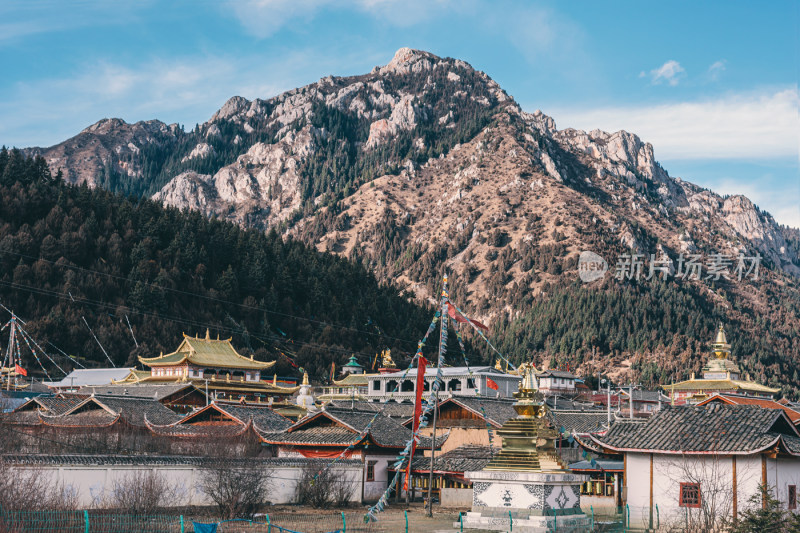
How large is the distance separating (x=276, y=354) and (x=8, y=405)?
65.5 metres

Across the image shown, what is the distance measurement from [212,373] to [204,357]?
2.06 metres

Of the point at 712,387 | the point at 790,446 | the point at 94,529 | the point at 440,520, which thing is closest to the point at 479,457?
the point at 440,520

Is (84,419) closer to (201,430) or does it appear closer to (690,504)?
(201,430)

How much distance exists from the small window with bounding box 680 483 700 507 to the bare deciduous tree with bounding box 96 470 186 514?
21898mm

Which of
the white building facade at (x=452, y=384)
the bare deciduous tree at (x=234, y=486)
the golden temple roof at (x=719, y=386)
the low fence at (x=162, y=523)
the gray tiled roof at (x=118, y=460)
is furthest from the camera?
the golden temple roof at (x=719, y=386)

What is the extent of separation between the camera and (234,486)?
40.7 meters

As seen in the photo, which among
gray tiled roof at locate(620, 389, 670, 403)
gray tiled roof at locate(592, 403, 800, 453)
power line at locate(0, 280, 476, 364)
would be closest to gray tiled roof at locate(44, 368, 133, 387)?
power line at locate(0, 280, 476, 364)

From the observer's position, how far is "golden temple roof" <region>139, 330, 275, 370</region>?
3829 inches

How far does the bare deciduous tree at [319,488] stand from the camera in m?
46.8

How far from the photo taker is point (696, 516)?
3562 centimetres

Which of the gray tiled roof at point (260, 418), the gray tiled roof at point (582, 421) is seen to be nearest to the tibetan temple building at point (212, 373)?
the gray tiled roof at point (260, 418)

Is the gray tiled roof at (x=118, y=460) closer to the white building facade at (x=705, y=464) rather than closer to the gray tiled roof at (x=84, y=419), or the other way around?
the white building facade at (x=705, y=464)

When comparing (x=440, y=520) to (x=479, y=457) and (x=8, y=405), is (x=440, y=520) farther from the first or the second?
(x=8, y=405)

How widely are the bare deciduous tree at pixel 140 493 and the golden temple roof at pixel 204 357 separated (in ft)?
188
